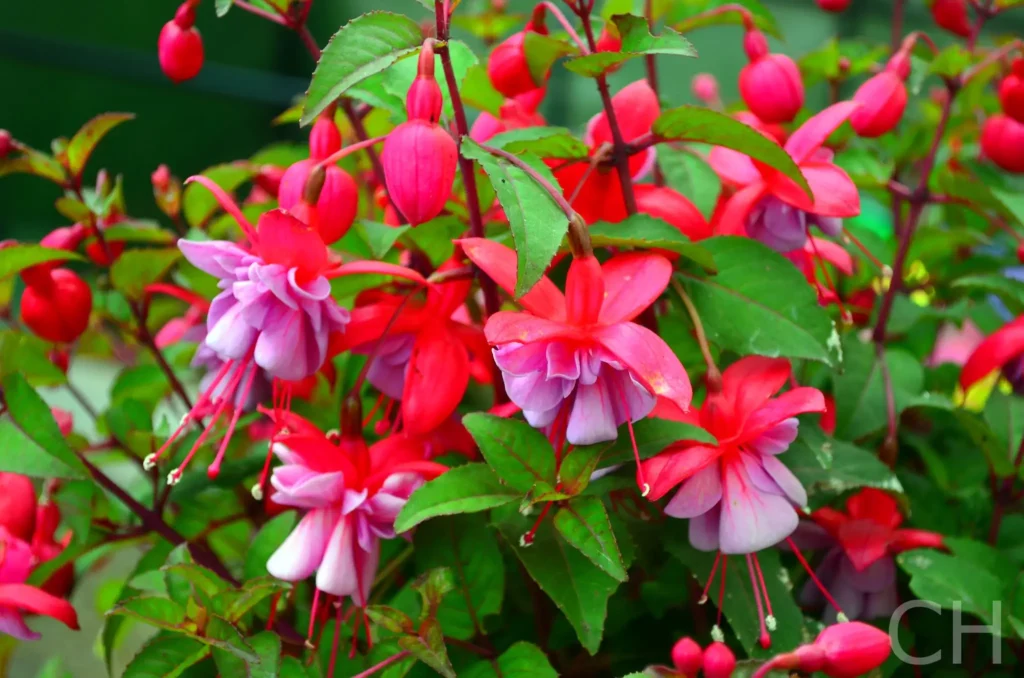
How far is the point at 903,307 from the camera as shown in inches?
28.2

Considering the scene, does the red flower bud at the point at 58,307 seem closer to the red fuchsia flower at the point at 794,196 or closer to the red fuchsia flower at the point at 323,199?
the red fuchsia flower at the point at 323,199

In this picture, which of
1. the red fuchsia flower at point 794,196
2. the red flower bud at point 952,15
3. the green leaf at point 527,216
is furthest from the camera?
the red flower bud at point 952,15

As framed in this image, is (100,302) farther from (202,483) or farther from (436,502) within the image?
(436,502)

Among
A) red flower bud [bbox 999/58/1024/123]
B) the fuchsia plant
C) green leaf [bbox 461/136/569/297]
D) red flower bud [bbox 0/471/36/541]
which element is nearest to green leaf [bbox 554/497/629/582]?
the fuchsia plant

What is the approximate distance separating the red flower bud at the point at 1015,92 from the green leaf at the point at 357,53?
0.43 meters

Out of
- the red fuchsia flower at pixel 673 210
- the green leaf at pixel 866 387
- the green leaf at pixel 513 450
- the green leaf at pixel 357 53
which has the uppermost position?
the green leaf at pixel 357 53

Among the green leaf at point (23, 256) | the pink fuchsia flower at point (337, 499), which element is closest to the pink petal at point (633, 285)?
the pink fuchsia flower at point (337, 499)

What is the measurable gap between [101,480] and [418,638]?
0.25 metres

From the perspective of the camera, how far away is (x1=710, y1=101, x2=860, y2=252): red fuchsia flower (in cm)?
47

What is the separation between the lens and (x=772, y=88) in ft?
1.76

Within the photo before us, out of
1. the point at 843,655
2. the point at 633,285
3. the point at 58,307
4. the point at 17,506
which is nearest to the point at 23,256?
the point at 58,307

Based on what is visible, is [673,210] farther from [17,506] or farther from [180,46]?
[17,506]

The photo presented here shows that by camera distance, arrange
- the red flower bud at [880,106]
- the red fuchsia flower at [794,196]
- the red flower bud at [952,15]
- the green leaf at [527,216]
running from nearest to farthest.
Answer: the green leaf at [527,216] < the red fuchsia flower at [794,196] < the red flower bud at [880,106] < the red flower bud at [952,15]

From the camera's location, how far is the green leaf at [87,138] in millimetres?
580
